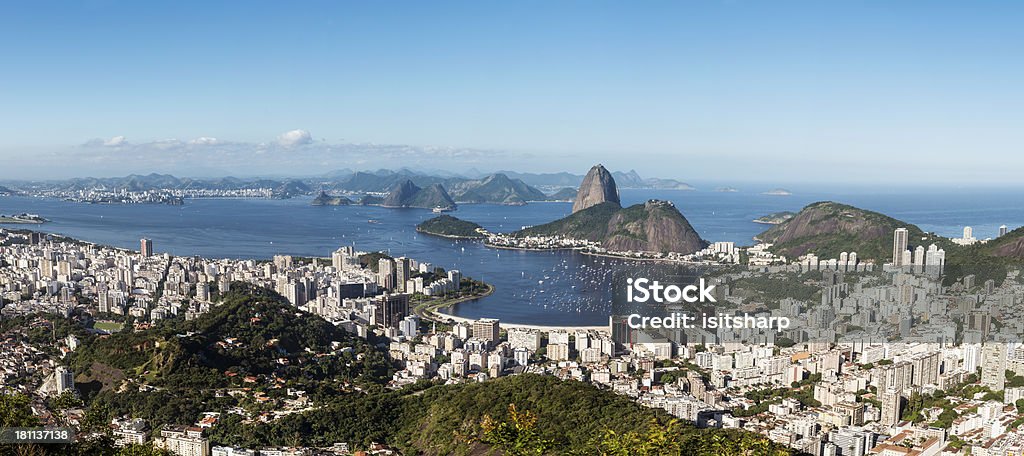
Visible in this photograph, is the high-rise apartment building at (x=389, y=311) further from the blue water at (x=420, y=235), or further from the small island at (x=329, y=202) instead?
the small island at (x=329, y=202)

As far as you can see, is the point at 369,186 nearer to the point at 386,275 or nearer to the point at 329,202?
the point at 329,202

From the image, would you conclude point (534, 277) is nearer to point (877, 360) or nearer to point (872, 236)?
point (872, 236)

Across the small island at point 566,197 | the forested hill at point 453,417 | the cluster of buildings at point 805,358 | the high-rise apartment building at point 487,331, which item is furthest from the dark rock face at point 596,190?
the forested hill at point 453,417

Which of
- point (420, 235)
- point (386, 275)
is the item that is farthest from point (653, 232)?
point (386, 275)

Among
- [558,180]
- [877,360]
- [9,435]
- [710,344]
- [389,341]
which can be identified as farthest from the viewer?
[558,180]

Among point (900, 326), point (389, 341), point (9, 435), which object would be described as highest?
point (9, 435)

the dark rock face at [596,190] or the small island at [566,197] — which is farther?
the small island at [566,197]

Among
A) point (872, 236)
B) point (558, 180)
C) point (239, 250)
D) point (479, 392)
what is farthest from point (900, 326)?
point (558, 180)
